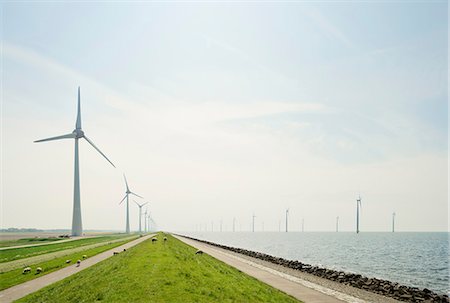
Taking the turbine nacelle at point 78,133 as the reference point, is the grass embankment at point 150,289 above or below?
below

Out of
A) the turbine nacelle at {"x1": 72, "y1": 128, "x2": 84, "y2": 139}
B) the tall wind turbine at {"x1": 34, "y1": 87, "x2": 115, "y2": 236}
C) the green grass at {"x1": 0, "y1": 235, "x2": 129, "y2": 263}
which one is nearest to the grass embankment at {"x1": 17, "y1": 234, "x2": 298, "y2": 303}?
the green grass at {"x1": 0, "y1": 235, "x2": 129, "y2": 263}

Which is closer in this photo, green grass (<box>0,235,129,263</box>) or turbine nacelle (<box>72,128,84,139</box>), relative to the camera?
green grass (<box>0,235,129,263</box>)

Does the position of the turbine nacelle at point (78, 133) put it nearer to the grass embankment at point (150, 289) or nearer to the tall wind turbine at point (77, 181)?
the tall wind turbine at point (77, 181)

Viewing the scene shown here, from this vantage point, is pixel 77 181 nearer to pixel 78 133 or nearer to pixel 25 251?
pixel 78 133

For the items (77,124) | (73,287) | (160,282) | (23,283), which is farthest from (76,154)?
(160,282)

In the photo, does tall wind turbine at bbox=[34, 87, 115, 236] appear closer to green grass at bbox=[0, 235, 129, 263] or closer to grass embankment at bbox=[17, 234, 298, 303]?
green grass at bbox=[0, 235, 129, 263]

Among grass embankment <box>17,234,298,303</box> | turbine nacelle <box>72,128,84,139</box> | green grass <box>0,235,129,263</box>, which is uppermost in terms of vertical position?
turbine nacelle <box>72,128,84,139</box>

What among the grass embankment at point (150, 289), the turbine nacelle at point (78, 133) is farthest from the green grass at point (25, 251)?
the turbine nacelle at point (78, 133)

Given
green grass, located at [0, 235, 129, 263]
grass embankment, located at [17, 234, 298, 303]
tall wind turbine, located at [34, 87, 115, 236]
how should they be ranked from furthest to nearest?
tall wind turbine, located at [34, 87, 115, 236] → green grass, located at [0, 235, 129, 263] → grass embankment, located at [17, 234, 298, 303]

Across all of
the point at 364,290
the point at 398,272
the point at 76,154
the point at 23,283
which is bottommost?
the point at 398,272

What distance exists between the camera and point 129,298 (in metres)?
17.5

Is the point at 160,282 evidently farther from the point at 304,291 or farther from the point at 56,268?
the point at 56,268

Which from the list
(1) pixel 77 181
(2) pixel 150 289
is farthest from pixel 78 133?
(2) pixel 150 289

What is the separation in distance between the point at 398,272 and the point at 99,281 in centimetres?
4687
